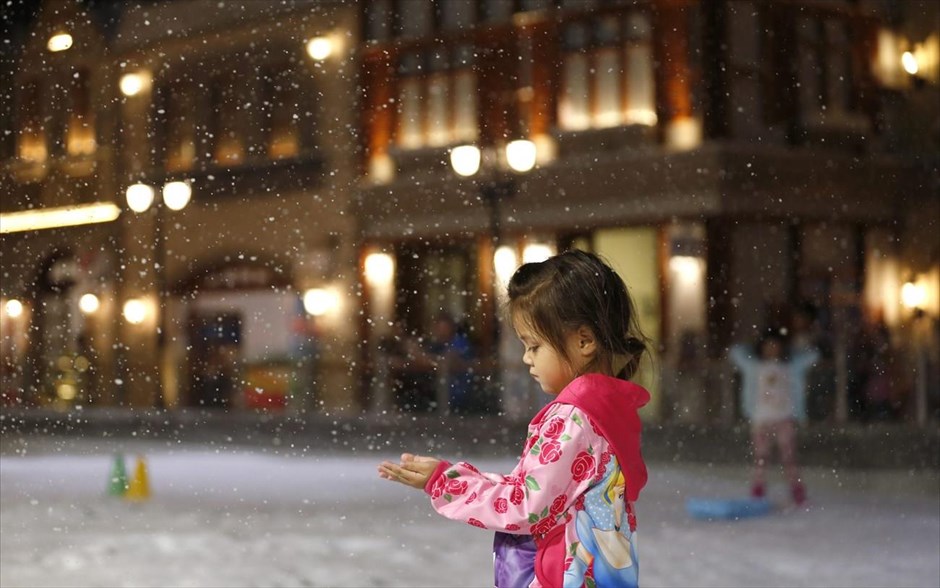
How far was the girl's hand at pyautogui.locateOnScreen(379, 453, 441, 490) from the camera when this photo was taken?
1.74 m

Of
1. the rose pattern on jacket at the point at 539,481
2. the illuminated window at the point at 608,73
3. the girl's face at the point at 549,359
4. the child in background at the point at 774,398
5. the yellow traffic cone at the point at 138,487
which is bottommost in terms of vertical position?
the yellow traffic cone at the point at 138,487

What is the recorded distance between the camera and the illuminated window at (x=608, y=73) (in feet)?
40.5

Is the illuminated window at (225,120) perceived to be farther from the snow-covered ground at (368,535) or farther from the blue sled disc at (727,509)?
the blue sled disc at (727,509)

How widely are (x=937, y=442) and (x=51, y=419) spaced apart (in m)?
8.14

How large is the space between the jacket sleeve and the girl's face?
59 millimetres

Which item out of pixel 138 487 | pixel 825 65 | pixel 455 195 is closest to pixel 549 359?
pixel 138 487

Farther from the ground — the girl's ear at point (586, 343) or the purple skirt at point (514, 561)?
the girl's ear at point (586, 343)

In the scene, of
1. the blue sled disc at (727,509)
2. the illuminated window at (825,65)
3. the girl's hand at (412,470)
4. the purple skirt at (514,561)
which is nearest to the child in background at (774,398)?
the blue sled disc at (727,509)

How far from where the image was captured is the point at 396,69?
45.4 feet

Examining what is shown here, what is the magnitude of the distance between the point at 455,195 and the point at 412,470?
37.8 feet

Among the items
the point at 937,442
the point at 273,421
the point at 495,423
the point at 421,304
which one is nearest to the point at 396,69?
the point at 421,304

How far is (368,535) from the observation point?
5254 millimetres

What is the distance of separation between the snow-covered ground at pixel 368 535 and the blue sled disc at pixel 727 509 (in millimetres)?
79

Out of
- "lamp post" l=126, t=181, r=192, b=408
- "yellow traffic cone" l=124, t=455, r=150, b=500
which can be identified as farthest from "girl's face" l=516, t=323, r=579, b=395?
"lamp post" l=126, t=181, r=192, b=408
